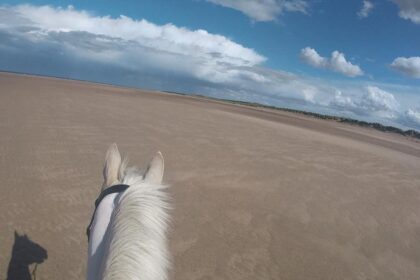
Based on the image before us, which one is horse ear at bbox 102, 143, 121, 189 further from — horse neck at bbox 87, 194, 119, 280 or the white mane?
the white mane

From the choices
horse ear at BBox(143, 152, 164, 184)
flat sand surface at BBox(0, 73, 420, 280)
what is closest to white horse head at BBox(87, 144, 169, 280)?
horse ear at BBox(143, 152, 164, 184)

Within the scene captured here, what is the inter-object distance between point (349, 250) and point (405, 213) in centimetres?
306

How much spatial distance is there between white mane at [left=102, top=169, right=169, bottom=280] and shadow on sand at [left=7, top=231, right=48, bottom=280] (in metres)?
2.85

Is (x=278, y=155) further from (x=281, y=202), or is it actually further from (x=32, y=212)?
(x=32, y=212)

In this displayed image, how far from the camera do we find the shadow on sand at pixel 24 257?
405 centimetres

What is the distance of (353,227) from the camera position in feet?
22.4

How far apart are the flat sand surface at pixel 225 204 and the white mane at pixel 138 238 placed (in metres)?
2.90

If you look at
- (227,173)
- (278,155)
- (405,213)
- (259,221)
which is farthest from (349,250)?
(278,155)

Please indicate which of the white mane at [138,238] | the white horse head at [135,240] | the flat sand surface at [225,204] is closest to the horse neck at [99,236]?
the white horse head at [135,240]

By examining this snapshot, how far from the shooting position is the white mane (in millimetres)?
1546

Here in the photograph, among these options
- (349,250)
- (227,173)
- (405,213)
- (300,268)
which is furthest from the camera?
(227,173)

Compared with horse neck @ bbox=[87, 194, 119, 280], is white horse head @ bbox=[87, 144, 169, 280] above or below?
above

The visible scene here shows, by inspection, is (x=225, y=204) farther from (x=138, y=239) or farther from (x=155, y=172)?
(x=138, y=239)

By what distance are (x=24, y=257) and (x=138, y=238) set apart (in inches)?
137
